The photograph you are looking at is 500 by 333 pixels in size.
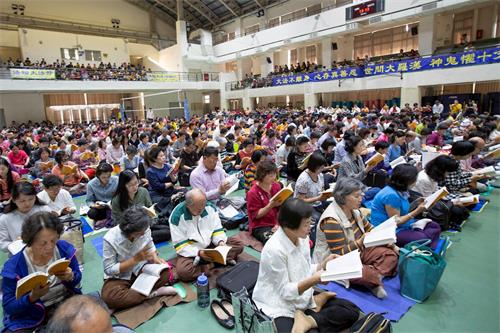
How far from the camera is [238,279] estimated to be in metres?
3.01

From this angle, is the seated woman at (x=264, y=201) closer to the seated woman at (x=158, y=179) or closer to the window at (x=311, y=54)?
the seated woman at (x=158, y=179)

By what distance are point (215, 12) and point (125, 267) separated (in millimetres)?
30629

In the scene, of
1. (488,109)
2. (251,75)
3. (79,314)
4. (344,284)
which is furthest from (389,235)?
(251,75)

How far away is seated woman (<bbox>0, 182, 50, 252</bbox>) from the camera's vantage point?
10.4 feet

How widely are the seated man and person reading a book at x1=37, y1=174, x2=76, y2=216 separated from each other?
1800mm

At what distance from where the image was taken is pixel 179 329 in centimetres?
268

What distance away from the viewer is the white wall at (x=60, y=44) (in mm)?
22734

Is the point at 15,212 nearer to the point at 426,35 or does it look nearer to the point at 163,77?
the point at 426,35

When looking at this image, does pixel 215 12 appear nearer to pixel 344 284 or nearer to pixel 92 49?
pixel 92 49

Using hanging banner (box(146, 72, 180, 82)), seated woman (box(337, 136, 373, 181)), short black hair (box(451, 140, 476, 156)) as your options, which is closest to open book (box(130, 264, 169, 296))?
seated woman (box(337, 136, 373, 181))

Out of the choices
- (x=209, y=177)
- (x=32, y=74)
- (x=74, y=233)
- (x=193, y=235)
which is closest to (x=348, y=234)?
(x=193, y=235)

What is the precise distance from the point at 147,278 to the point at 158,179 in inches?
98.7

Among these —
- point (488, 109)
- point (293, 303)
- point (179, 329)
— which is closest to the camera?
point (293, 303)

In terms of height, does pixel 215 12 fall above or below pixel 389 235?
above
